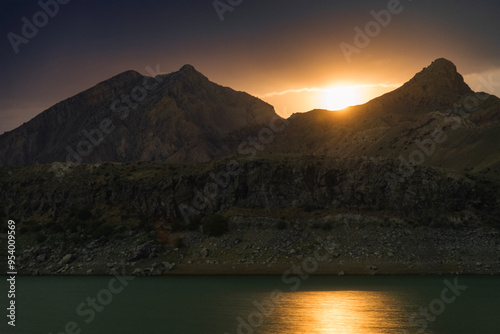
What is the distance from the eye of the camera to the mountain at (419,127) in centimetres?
11188

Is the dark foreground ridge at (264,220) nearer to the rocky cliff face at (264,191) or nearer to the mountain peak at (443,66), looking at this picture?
the rocky cliff face at (264,191)

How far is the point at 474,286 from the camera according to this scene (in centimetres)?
5500

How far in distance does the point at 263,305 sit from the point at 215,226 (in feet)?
117

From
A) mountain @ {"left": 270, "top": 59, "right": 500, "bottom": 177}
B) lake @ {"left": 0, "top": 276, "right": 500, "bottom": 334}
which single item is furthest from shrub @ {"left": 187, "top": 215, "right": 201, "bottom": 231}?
mountain @ {"left": 270, "top": 59, "right": 500, "bottom": 177}

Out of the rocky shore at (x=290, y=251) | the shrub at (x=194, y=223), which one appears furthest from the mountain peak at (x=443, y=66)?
the shrub at (x=194, y=223)

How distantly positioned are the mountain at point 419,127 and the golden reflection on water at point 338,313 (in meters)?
41.2

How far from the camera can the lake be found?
3550 cm

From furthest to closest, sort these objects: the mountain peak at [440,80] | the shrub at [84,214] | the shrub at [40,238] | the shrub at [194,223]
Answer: the mountain peak at [440,80], the shrub at [84,214], the shrub at [40,238], the shrub at [194,223]

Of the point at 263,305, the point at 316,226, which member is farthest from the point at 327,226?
the point at 263,305

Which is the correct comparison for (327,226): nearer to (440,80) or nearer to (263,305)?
(263,305)

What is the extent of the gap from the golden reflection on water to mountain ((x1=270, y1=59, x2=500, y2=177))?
41189 millimetres

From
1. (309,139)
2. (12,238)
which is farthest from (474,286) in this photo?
(309,139)

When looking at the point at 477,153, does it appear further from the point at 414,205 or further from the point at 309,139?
the point at 309,139

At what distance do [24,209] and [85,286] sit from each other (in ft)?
145
